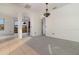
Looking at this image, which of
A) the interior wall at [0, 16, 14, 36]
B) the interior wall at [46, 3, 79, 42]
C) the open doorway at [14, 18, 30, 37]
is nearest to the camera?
the interior wall at [46, 3, 79, 42]

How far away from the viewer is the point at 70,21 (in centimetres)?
657

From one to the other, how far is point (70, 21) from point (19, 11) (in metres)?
3.05

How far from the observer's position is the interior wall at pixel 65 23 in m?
6.23

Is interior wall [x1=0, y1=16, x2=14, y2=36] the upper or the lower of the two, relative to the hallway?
upper

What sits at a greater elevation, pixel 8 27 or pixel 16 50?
pixel 8 27

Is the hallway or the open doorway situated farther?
the open doorway

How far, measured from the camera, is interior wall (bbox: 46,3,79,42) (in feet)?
20.4

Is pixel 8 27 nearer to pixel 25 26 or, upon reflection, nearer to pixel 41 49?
pixel 25 26

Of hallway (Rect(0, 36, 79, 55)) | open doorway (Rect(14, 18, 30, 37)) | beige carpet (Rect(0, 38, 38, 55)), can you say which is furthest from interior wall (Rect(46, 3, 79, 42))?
beige carpet (Rect(0, 38, 38, 55))

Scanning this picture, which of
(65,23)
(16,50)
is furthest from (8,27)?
(16,50)

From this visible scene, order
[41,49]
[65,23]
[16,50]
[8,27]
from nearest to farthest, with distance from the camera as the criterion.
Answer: [16,50] < [41,49] < [65,23] < [8,27]

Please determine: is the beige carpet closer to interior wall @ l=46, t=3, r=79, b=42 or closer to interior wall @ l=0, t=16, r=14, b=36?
interior wall @ l=46, t=3, r=79, b=42

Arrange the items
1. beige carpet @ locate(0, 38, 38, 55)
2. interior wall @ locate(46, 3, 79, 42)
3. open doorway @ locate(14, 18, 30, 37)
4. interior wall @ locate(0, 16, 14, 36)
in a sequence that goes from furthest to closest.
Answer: open doorway @ locate(14, 18, 30, 37) → interior wall @ locate(0, 16, 14, 36) → interior wall @ locate(46, 3, 79, 42) → beige carpet @ locate(0, 38, 38, 55)

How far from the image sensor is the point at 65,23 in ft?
22.6
